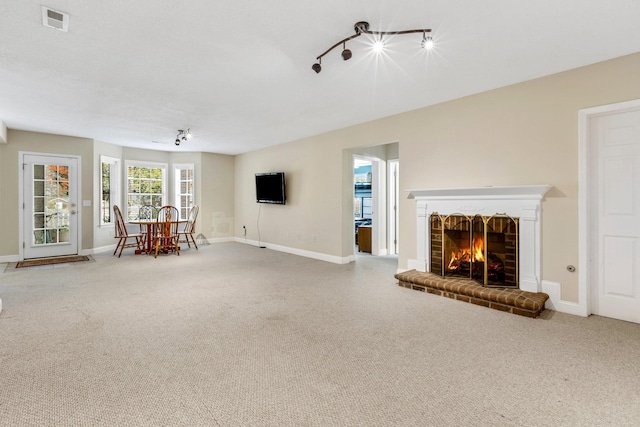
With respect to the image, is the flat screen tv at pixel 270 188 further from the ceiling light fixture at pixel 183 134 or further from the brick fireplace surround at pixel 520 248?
the brick fireplace surround at pixel 520 248

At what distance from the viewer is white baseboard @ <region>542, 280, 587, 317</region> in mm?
3088

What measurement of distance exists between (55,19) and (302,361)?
117 inches

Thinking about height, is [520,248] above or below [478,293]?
above

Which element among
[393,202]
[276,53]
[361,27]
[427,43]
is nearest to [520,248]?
[427,43]

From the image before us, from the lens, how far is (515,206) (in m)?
3.45

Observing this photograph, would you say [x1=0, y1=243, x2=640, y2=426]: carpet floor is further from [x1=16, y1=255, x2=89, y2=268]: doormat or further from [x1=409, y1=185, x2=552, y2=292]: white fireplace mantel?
[x1=16, y1=255, x2=89, y2=268]: doormat

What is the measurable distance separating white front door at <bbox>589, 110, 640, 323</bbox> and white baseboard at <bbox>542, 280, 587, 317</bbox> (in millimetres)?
175

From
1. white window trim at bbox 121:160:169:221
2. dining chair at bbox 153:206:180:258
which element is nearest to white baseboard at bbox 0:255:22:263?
white window trim at bbox 121:160:169:221

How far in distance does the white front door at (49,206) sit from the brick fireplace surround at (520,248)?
21.4 ft

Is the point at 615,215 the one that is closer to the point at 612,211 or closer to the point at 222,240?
the point at 612,211

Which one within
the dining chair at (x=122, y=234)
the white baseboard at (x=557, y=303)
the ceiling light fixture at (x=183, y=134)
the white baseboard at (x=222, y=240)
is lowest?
the white baseboard at (x=557, y=303)

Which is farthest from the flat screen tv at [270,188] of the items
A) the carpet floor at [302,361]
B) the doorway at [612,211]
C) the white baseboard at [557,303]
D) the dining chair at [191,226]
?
the doorway at [612,211]

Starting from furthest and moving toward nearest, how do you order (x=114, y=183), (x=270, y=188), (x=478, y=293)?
1. (x=114, y=183)
2. (x=270, y=188)
3. (x=478, y=293)

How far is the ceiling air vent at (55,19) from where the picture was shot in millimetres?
2160
